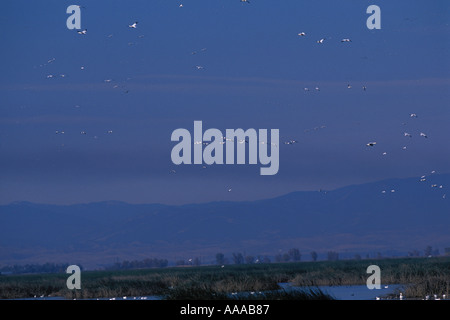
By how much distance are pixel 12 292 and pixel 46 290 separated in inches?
93.9

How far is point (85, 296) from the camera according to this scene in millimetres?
44375

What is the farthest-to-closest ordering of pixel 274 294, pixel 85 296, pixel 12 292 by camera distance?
1. pixel 12 292
2. pixel 85 296
3. pixel 274 294

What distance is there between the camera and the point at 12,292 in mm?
53906

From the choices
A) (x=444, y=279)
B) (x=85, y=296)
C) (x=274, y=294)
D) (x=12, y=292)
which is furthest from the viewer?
(x=12, y=292)

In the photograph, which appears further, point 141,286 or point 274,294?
point 141,286
